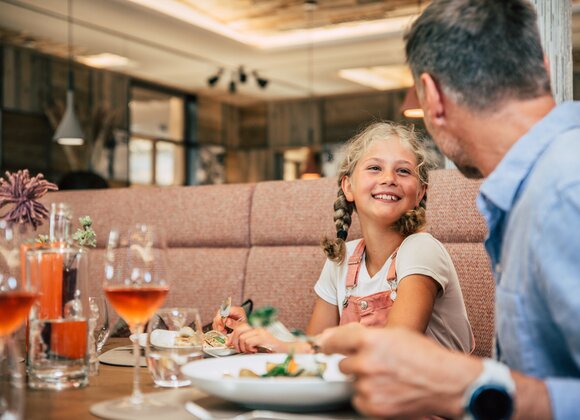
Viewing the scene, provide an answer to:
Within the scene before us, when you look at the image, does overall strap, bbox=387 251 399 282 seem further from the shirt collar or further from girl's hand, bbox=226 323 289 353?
the shirt collar

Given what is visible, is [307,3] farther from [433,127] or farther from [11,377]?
[11,377]

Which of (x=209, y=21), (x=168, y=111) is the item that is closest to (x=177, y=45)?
(x=209, y=21)

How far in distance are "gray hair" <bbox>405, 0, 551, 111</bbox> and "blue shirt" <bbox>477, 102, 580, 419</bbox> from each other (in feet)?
0.23

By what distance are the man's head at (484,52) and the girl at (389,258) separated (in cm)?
65

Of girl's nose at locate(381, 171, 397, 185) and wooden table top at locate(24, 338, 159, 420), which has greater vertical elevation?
girl's nose at locate(381, 171, 397, 185)

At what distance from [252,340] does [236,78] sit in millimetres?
8207

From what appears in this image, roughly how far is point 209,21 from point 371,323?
20.0 ft

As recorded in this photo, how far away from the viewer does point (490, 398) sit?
814 mm

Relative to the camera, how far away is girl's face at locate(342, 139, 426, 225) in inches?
71.7

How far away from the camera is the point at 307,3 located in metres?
6.68

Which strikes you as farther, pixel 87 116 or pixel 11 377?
pixel 87 116

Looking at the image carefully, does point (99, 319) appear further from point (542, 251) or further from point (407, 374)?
point (542, 251)

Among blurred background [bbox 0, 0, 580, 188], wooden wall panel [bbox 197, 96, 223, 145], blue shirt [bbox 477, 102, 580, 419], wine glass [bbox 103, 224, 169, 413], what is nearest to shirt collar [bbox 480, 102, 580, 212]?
blue shirt [bbox 477, 102, 580, 419]

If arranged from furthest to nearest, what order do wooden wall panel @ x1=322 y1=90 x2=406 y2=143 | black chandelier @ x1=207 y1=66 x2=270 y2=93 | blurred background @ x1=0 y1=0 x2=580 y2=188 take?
wooden wall panel @ x1=322 y1=90 x2=406 y2=143 < black chandelier @ x1=207 y1=66 x2=270 y2=93 < blurred background @ x1=0 y1=0 x2=580 y2=188
